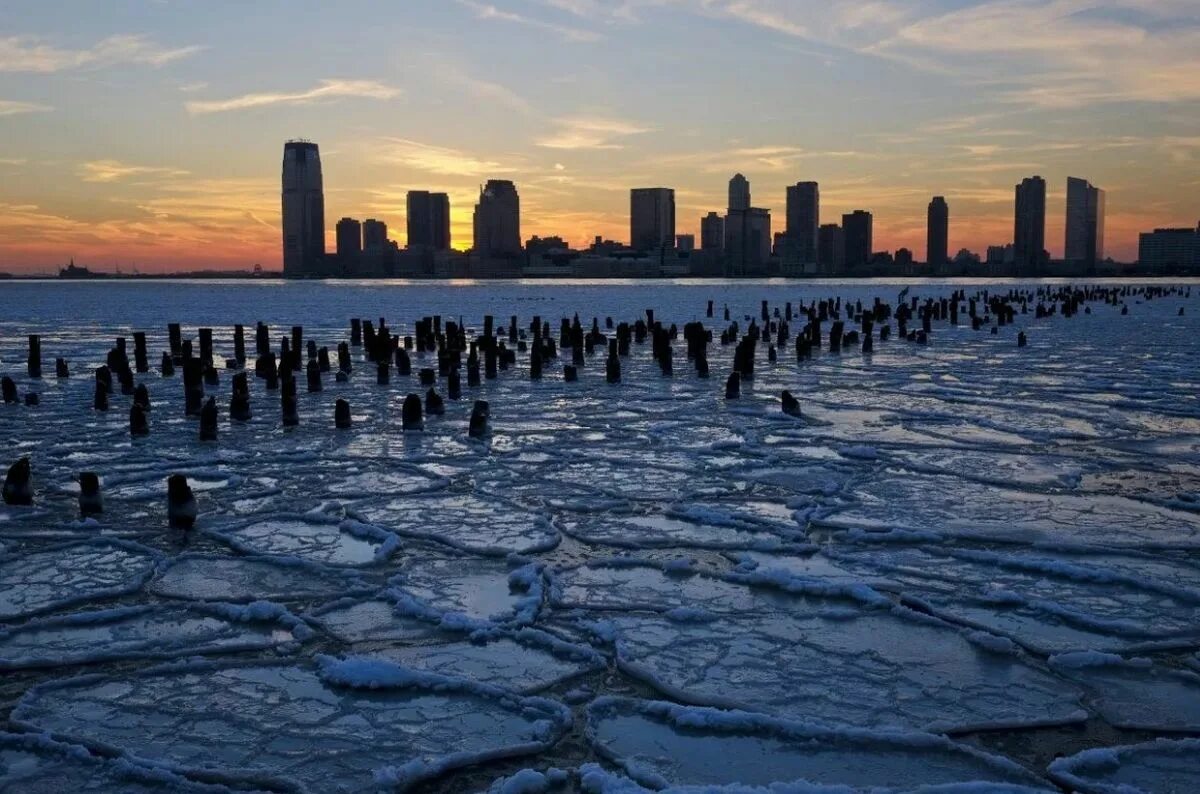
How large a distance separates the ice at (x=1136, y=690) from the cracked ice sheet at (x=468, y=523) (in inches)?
170

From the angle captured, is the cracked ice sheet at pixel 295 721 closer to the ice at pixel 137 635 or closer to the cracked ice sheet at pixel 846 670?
the ice at pixel 137 635

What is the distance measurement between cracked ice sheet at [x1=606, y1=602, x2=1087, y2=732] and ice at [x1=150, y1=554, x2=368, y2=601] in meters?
2.32

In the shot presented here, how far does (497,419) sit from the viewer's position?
653 inches

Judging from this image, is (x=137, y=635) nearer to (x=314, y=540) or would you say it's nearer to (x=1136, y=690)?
(x=314, y=540)

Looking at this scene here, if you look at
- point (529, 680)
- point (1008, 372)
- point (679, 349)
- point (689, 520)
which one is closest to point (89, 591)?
point (529, 680)

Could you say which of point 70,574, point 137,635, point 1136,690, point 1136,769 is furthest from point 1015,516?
point 70,574

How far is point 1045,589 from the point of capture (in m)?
7.55

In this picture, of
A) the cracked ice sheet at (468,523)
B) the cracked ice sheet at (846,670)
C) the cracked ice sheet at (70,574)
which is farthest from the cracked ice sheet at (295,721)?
the cracked ice sheet at (468,523)

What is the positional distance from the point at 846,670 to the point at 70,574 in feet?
19.6

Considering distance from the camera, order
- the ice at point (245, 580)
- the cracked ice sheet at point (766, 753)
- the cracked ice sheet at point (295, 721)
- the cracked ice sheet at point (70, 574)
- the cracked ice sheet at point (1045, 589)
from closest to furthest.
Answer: the cracked ice sheet at point (766, 753) → the cracked ice sheet at point (295, 721) → the cracked ice sheet at point (1045, 589) → the cracked ice sheet at point (70, 574) → the ice at point (245, 580)

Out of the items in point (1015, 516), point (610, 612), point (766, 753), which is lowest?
point (766, 753)

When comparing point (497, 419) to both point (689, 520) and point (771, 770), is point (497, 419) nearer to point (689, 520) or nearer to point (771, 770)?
point (689, 520)

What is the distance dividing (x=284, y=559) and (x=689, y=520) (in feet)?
12.1

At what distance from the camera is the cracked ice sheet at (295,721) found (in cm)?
498
